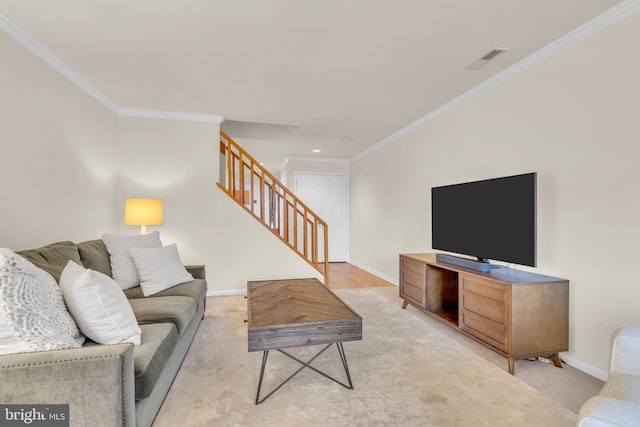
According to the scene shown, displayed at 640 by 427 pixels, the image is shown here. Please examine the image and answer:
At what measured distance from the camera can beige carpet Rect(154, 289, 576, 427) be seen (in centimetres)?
166

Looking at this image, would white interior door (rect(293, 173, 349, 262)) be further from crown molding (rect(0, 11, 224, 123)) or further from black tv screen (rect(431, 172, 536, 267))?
black tv screen (rect(431, 172, 536, 267))

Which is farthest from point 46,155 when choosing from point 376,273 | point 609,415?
point 376,273

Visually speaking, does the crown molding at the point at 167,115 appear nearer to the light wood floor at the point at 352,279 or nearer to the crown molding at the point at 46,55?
the crown molding at the point at 46,55

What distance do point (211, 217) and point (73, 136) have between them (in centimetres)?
175

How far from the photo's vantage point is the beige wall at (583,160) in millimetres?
1931

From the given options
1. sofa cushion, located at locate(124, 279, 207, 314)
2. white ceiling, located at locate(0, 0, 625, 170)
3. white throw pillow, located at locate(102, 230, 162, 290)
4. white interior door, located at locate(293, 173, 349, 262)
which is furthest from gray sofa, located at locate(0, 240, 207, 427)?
white interior door, located at locate(293, 173, 349, 262)

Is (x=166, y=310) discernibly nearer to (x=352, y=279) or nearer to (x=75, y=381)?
(x=75, y=381)

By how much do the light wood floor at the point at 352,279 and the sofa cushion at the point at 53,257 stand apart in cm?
336

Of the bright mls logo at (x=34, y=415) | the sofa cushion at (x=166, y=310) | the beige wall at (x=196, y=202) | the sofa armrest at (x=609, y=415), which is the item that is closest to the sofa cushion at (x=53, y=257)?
the sofa cushion at (x=166, y=310)

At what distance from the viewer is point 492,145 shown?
296 centimetres

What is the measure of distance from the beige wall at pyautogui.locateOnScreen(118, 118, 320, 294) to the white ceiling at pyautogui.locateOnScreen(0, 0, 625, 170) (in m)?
0.45

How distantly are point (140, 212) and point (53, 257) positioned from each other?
177cm

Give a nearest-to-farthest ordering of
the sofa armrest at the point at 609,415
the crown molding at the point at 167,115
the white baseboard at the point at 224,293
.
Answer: the sofa armrest at the point at 609,415
the crown molding at the point at 167,115
the white baseboard at the point at 224,293

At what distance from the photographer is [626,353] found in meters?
1.37
